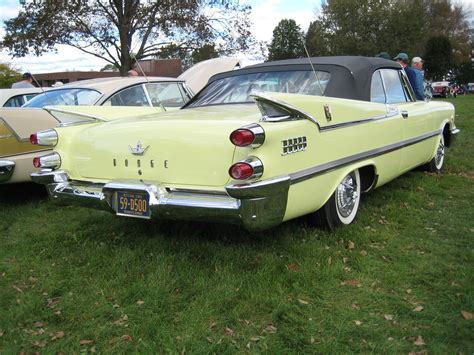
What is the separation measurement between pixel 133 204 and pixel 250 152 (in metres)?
0.93

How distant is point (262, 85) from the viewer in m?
4.43

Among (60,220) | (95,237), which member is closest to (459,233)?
(95,237)

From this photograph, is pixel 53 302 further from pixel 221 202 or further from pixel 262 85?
pixel 262 85

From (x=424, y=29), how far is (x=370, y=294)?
46390mm

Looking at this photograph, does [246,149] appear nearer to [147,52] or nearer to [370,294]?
[370,294]

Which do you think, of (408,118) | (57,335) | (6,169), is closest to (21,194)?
(6,169)

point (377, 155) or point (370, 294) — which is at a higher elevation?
point (377, 155)

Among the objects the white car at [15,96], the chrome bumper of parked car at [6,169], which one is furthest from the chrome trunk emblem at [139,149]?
the white car at [15,96]

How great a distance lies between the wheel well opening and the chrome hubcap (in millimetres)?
299

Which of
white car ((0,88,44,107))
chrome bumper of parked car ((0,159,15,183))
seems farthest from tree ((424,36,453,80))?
chrome bumper of parked car ((0,159,15,183))

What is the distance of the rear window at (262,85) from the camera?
13.9 ft

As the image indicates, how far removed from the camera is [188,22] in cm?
1928

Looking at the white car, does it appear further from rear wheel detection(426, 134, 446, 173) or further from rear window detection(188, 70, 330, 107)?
rear wheel detection(426, 134, 446, 173)

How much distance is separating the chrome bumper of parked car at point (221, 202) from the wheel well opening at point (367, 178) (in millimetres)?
1587
